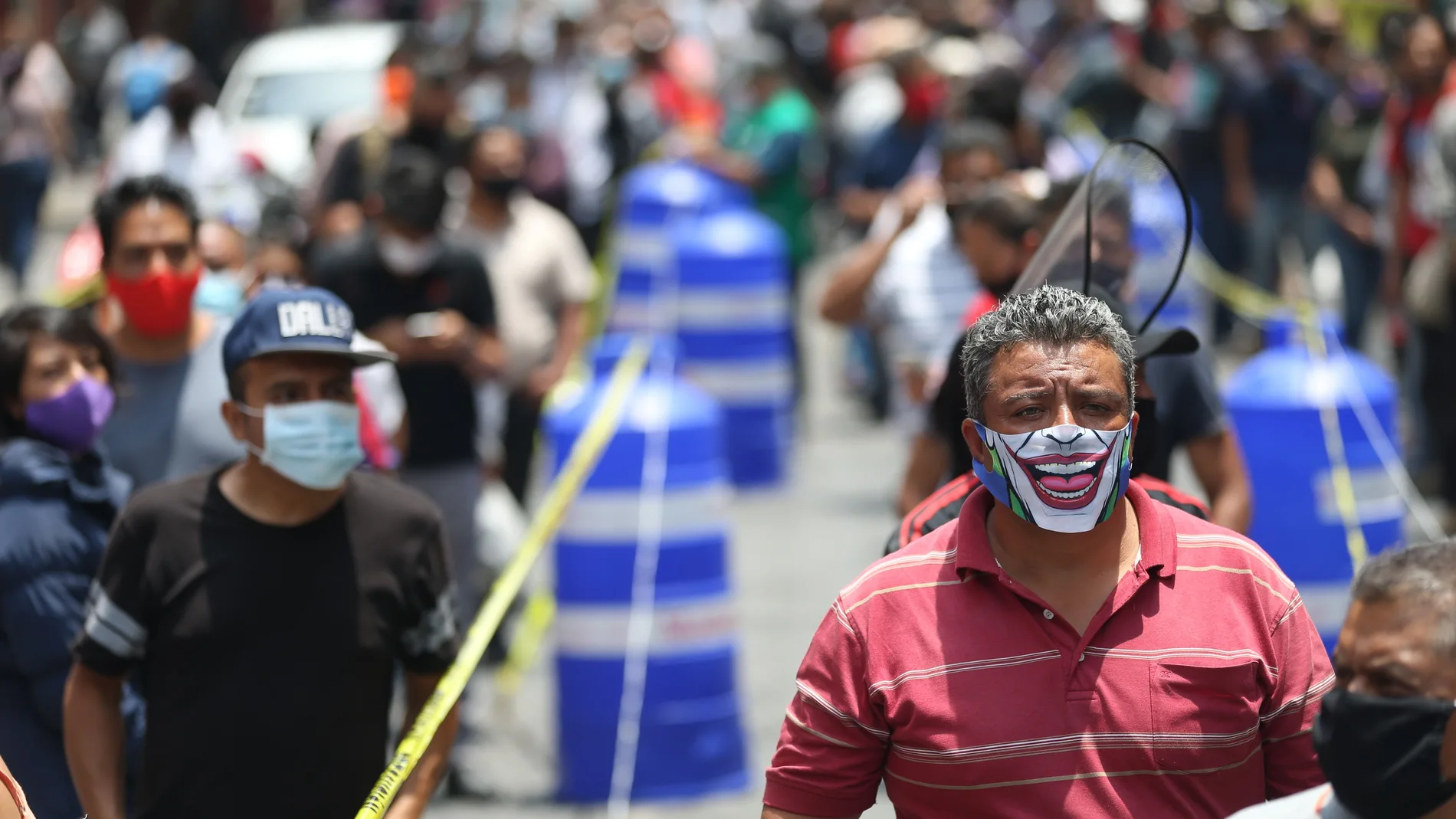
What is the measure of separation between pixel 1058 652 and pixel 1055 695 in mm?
64

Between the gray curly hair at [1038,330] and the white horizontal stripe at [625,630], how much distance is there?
4.00 m

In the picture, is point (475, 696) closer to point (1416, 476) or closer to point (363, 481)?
point (363, 481)

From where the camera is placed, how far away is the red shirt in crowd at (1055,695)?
312 centimetres

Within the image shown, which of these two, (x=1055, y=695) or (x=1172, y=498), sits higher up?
(x=1172, y=498)

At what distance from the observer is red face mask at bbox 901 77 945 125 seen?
10.7 metres

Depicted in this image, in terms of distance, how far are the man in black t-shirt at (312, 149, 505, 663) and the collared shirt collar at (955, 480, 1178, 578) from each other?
417 cm

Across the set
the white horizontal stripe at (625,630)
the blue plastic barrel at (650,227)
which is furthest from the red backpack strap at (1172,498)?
the blue plastic barrel at (650,227)

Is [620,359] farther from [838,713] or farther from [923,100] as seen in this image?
[838,713]

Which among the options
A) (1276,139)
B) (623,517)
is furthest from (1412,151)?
(623,517)

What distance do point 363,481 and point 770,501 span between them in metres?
7.67

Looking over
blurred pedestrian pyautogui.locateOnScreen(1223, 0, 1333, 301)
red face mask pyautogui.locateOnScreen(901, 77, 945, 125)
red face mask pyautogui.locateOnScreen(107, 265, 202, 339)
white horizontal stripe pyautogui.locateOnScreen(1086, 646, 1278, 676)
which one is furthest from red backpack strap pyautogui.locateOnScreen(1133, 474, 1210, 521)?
blurred pedestrian pyautogui.locateOnScreen(1223, 0, 1333, 301)

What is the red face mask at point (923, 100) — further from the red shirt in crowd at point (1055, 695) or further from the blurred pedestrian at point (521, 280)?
the red shirt in crowd at point (1055, 695)

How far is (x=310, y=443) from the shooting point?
13.5 feet

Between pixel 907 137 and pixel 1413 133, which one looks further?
pixel 907 137
